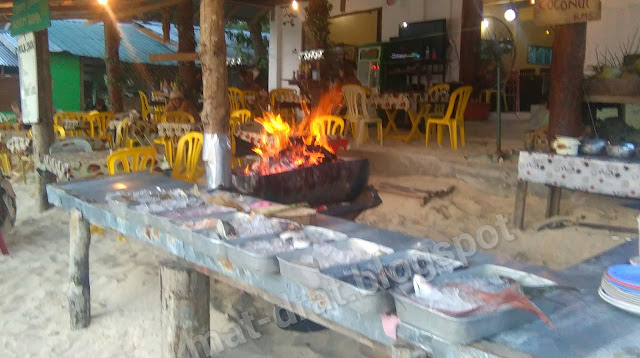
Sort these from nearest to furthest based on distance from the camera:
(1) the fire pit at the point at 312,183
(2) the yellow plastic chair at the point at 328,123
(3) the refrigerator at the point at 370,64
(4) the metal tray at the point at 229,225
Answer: (4) the metal tray at the point at 229,225 → (1) the fire pit at the point at 312,183 → (2) the yellow plastic chair at the point at 328,123 → (3) the refrigerator at the point at 370,64

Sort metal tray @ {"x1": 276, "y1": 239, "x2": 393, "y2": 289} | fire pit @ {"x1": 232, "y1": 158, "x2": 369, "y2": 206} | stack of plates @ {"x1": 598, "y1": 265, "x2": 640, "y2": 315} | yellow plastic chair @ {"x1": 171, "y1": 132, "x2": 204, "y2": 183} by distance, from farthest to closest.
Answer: yellow plastic chair @ {"x1": 171, "y1": 132, "x2": 204, "y2": 183}, fire pit @ {"x1": 232, "y1": 158, "x2": 369, "y2": 206}, metal tray @ {"x1": 276, "y1": 239, "x2": 393, "y2": 289}, stack of plates @ {"x1": 598, "y1": 265, "x2": 640, "y2": 315}

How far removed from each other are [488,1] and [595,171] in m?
8.78

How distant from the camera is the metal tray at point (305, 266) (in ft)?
5.47

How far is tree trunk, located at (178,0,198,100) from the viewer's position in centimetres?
1064

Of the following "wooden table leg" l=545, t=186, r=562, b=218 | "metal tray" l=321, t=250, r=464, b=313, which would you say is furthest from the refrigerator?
"metal tray" l=321, t=250, r=464, b=313

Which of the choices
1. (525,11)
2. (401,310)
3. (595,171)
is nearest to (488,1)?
(525,11)

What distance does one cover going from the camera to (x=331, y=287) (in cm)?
162

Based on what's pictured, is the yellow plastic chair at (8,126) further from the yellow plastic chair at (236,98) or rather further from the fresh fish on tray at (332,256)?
the fresh fish on tray at (332,256)

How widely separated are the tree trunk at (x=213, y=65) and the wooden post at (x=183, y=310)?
4.57 ft

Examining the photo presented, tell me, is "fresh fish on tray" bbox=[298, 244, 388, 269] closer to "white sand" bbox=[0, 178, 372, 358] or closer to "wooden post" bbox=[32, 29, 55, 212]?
"white sand" bbox=[0, 178, 372, 358]

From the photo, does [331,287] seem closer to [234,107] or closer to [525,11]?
[234,107]

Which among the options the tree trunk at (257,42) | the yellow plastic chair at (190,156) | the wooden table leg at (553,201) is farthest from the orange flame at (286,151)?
the tree trunk at (257,42)

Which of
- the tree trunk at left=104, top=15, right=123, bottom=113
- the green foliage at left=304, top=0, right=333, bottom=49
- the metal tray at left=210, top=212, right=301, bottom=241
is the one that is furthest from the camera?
the tree trunk at left=104, top=15, right=123, bottom=113

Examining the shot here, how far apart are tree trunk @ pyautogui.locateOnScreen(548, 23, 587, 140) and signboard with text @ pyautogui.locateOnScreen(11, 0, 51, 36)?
5.35 metres
